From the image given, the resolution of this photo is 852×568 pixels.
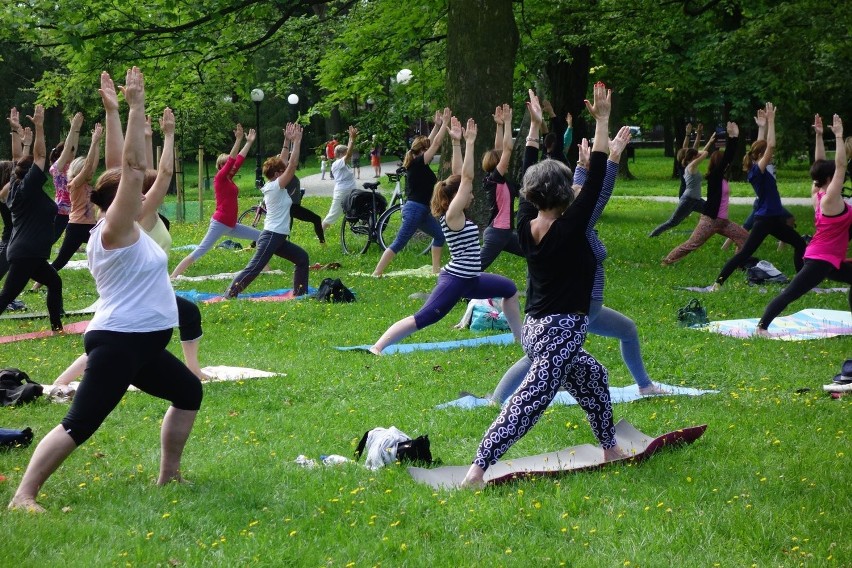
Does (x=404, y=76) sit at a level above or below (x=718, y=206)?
above

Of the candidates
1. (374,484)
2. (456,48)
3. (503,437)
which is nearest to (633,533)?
(503,437)

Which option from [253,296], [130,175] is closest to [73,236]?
[253,296]

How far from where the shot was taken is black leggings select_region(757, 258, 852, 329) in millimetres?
10188

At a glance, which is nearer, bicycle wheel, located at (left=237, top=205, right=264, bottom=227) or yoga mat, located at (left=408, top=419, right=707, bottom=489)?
yoga mat, located at (left=408, top=419, right=707, bottom=489)

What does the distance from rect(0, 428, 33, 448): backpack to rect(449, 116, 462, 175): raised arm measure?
13.9ft

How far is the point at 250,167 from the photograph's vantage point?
200 ft

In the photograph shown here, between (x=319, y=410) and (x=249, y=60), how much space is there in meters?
13.1

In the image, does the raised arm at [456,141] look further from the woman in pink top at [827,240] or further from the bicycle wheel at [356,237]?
the bicycle wheel at [356,237]

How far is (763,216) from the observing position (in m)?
13.5

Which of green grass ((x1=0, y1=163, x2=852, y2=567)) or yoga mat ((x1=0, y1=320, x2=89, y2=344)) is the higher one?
green grass ((x1=0, y1=163, x2=852, y2=567))

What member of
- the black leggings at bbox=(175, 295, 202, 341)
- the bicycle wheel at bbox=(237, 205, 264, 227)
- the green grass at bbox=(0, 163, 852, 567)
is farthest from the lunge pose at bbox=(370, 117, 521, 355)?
the bicycle wheel at bbox=(237, 205, 264, 227)

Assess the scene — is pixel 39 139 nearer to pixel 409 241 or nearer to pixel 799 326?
pixel 799 326

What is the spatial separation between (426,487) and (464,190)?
357cm

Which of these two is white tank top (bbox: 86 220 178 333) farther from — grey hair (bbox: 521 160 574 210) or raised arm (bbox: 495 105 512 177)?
raised arm (bbox: 495 105 512 177)
